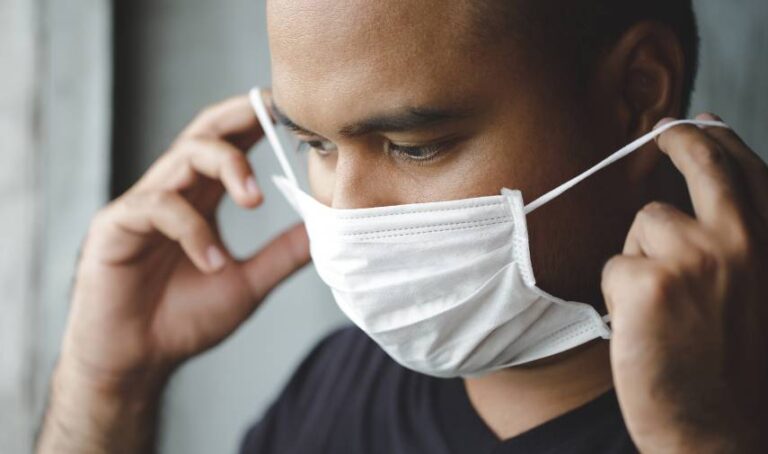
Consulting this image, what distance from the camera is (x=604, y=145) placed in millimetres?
1203

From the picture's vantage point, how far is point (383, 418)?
1.59 meters

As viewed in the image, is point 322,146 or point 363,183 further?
point 322,146

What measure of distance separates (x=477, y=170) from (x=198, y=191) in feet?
2.63

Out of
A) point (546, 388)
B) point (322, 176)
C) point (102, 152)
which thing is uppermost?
point (322, 176)

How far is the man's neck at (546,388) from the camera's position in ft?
4.33

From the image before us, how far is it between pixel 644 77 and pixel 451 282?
0.43m

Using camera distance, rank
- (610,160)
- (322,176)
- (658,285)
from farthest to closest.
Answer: (322,176), (610,160), (658,285)

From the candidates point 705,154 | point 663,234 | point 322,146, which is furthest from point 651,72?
point 322,146

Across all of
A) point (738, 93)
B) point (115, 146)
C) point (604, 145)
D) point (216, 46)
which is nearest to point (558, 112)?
point (604, 145)

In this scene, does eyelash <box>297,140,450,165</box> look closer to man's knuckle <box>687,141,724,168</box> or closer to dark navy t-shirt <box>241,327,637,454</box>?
man's knuckle <box>687,141,724,168</box>

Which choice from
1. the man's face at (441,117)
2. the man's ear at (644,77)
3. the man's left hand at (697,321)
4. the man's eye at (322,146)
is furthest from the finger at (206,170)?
the man's left hand at (697,321)

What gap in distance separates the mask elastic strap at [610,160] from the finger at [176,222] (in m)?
0.73

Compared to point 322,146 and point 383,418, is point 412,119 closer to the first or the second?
point 322,146

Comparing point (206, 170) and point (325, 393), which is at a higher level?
point (206, 170)
